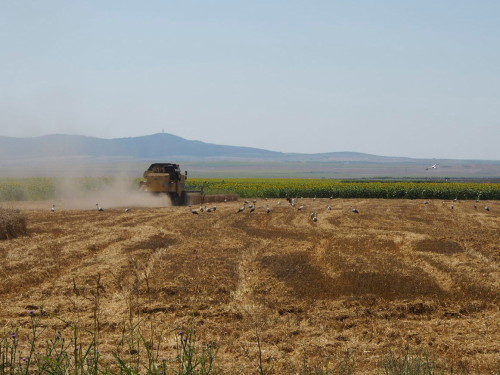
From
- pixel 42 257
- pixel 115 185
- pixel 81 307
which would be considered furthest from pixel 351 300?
pixel 115 185

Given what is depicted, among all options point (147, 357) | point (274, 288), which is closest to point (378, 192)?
point (274, 288)

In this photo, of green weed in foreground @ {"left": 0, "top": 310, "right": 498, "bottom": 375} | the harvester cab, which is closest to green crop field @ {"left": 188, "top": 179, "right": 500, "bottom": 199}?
the harvester cab

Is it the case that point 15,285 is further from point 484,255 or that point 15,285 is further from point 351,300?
point 484,255

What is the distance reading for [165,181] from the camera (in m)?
43.5

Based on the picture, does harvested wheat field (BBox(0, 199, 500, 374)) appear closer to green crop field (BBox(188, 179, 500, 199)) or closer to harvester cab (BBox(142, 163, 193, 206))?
harvester cab (BBox(142, 163, 193, 206))

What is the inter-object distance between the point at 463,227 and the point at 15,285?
2425cm

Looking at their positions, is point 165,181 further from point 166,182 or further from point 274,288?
point 274,288

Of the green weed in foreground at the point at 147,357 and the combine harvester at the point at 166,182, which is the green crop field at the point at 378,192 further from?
the green weed in foreground at the point at 147,357

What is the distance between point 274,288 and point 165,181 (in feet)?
95.4

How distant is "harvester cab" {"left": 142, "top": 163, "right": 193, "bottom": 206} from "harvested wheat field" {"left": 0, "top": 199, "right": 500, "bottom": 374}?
546 inches

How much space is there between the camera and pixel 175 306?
1358cm

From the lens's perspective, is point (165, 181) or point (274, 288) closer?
point (274, 288)

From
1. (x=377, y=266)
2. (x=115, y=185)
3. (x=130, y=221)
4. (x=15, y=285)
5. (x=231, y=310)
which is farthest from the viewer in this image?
(x=115, y=185)

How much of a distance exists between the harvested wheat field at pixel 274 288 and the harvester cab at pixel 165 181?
1386cm
